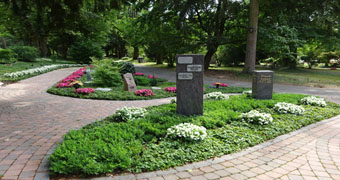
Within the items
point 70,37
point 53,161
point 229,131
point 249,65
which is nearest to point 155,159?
point 53,161

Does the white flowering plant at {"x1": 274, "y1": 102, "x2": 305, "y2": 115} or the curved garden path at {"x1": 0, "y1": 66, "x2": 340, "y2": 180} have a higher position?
the white flowering plant at {"x1": 274, "y1": 102, "x2": 305, "y2": 115}

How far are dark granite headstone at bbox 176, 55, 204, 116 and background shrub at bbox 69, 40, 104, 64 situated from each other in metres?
23.0

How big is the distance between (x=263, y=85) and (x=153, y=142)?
508cm

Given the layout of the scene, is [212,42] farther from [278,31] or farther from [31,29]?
[31,29]

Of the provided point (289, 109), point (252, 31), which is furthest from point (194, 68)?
point (252, 31)

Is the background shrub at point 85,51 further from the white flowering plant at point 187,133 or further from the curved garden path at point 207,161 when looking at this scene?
the white flowering plant at point 187,133

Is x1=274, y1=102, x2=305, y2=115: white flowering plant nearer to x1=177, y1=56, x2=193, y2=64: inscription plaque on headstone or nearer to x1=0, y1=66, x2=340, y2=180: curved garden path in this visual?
x1=0, y1=66, x2=340, y2=180: curved garden path

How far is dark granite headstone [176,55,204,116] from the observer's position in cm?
518

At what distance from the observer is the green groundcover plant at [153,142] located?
303 centimetres

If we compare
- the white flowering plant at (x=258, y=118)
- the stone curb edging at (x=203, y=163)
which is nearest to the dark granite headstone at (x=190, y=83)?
the white flowering plant at (x=258, y=118)

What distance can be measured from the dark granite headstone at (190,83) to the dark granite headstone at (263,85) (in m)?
3.09

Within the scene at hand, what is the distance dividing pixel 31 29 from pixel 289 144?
30.0 m

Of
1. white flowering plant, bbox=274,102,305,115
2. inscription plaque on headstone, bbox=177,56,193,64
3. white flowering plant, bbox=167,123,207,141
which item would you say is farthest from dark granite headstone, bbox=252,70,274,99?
white flowering plant, bbox=167,123,207,141

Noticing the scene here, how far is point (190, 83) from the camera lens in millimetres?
5250
